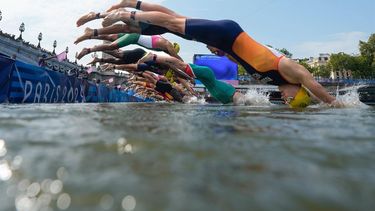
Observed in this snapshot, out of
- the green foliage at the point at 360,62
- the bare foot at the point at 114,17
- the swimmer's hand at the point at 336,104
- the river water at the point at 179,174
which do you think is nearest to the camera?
the river water at the point at 179,174

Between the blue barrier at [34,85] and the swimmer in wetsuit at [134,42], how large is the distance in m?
0.95

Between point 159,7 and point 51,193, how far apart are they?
5.20 metres

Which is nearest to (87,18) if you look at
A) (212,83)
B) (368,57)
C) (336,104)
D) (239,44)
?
(239,44)

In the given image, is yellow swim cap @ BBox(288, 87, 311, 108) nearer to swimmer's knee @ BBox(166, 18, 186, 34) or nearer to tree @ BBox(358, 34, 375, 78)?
swimmer's knee @ BBox(166, 18, 186, 34)

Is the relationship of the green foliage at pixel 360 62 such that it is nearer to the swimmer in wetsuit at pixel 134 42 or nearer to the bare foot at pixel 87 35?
the swimmer in wetsuit at pixel 134 42

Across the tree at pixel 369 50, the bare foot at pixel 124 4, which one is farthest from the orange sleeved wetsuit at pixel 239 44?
the tree at pixel 369 50

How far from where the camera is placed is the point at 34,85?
22.8ft

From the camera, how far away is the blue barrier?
6.18 metres

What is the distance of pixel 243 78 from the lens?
58312 millimetres

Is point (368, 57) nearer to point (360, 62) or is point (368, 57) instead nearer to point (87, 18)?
point (360, 62)

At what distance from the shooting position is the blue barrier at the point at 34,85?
6176 millimetres

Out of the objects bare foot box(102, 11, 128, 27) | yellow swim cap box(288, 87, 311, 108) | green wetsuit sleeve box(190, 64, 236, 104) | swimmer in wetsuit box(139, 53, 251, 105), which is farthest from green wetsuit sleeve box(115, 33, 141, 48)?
yellow swim cap box(288, 87, 311, 108)

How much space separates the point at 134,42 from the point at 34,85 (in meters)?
2.60

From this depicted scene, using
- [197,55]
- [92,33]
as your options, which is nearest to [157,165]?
[92,33]
